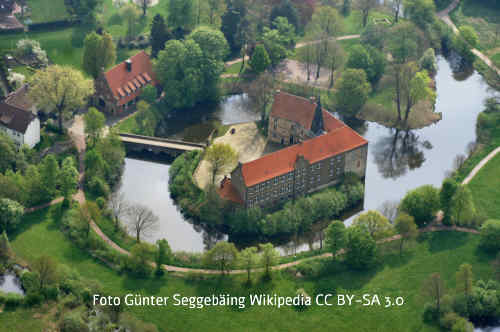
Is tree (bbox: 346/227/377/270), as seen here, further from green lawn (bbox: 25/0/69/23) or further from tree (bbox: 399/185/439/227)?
green lawn (bbox: 25/0/69/23)

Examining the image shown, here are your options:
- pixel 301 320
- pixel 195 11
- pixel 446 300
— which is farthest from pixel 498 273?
pixel 195 11

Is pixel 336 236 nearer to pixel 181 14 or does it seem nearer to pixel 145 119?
pixel 145 119

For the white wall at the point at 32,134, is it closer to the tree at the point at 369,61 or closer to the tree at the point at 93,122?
the tree at the point at 93,122

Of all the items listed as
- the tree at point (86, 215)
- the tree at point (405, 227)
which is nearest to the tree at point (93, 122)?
the tree at point (86, 215)

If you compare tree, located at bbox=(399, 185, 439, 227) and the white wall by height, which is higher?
the white wall

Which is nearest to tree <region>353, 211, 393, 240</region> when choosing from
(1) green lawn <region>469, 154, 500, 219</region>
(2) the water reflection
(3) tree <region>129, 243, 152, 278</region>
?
(1) green lawn <region>469, 154, 500, 219</region>

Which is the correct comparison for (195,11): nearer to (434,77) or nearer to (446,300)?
(434,77)
